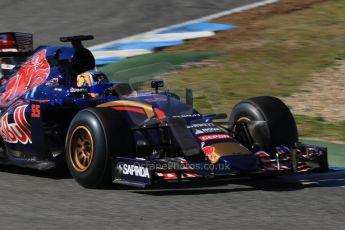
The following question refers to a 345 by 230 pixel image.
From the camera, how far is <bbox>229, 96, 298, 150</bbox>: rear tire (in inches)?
333

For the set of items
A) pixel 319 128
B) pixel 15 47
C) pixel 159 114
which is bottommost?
pixel 319 128

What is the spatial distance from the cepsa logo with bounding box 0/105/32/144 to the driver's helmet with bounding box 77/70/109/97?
641 millimetres

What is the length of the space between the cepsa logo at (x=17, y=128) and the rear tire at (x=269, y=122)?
204 centimetres

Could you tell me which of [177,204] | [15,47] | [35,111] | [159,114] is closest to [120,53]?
[15,47]

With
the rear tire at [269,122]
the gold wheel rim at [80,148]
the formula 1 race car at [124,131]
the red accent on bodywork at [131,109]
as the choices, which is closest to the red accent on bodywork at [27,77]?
the formula 1 race car at [124,131]

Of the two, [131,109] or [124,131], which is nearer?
[124,131]

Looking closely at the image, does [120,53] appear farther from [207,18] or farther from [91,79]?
[91,79]

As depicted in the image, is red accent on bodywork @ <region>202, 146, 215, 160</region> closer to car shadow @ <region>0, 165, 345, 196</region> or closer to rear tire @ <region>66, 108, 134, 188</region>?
car shadow @ <region>0, 165, 345, 196</region>

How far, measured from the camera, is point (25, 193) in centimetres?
765

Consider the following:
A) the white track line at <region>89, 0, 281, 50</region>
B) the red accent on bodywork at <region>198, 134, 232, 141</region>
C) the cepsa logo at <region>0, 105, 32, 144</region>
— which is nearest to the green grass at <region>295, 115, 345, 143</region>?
the red accent on bodywork at <region>198, 134, 232, 141</region>

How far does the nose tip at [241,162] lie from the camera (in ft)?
24.8

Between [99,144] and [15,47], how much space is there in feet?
9.20

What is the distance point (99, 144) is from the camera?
25.0 feet

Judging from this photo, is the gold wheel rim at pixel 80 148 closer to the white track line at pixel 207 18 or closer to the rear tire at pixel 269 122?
the rear tire at pixel 269 122
